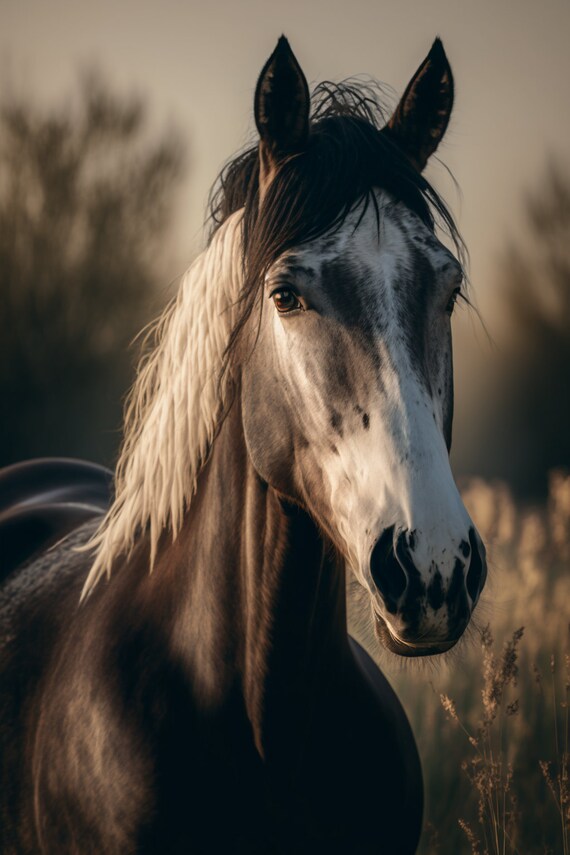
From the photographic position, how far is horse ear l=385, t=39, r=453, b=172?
7.06 feet

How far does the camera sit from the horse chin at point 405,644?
1.57 m

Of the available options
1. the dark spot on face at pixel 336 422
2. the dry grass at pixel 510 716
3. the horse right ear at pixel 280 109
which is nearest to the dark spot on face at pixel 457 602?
the dark spot on face at pixel 336 422

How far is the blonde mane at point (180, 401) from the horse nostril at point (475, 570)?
802 millimetres

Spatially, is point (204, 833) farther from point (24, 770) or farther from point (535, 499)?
point (535, 499)

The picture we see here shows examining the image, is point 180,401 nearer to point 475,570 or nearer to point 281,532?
point 281,532

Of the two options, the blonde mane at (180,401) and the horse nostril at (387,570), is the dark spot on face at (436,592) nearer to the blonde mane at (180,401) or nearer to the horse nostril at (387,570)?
the horse nostril at (387,570)

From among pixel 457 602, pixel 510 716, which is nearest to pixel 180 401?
pixel 457 602

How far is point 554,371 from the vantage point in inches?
611

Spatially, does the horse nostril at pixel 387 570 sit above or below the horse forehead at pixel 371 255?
below

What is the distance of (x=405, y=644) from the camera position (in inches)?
63.3

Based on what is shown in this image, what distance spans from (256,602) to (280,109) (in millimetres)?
1145

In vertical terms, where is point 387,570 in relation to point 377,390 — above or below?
below

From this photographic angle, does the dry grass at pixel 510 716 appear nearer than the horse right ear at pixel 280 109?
No

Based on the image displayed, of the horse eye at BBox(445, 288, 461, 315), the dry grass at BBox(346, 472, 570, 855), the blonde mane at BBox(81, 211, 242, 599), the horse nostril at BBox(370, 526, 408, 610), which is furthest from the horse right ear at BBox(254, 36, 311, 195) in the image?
the dry grass at BBox(346, 472, 570, 855)
